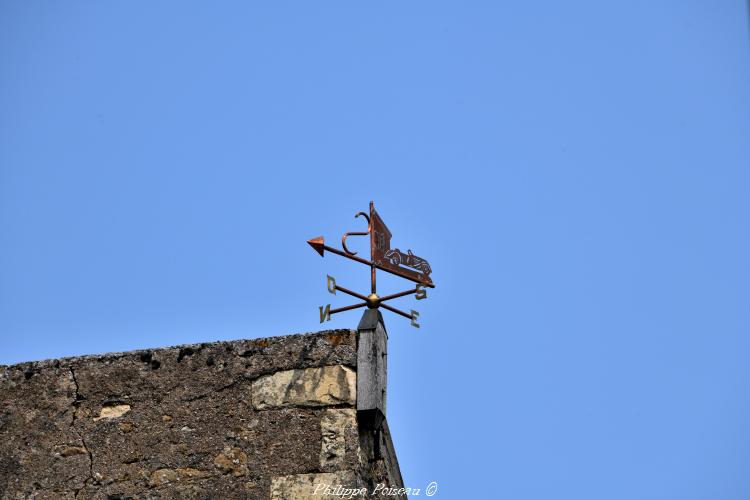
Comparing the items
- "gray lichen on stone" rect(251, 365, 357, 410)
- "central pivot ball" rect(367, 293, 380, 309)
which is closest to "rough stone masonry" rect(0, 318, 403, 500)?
"gray lichen on stone" rect(251, 365, 357, 410)

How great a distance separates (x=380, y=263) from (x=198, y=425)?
1781 millimetres

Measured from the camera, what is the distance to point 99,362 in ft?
21.2

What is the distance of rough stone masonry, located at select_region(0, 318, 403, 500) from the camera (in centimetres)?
600

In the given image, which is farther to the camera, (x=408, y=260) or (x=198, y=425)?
(x=408, y=260)

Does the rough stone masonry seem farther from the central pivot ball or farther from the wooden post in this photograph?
the central pivot ball

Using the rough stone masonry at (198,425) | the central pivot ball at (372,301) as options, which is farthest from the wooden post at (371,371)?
the central pivot ball at (372,301)

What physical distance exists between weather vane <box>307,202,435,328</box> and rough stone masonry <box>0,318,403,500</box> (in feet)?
3.24

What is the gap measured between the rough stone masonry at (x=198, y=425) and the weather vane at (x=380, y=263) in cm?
99

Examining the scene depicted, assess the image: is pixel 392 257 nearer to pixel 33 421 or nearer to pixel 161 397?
pixel 161 397

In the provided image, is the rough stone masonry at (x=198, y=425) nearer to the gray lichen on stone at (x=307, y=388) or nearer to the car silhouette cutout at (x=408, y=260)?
the gray lichen on stone at (x=307, y=388)

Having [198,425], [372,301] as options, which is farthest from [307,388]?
[372,301]

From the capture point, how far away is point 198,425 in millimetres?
6172

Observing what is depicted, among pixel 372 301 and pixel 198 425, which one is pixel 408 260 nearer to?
pixel 372 301

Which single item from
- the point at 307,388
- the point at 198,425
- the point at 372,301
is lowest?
the point at 198,425
